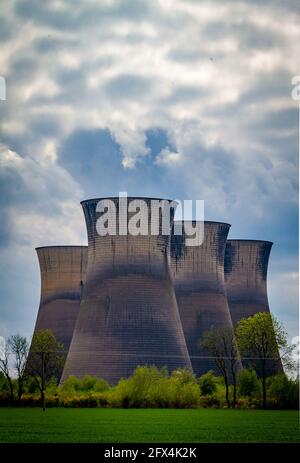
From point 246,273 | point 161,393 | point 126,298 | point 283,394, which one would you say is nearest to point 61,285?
point 126,298

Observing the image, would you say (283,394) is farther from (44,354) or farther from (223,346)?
(44,354)

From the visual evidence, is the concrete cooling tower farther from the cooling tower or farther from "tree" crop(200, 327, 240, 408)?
the cooling tower

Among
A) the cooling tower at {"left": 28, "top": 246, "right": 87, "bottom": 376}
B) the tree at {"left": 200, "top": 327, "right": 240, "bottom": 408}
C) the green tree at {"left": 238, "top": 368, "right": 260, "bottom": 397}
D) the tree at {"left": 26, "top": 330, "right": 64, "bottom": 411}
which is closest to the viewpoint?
the green tree at {"left": 238, "top": 368, "right": 260, "bottom": 397}

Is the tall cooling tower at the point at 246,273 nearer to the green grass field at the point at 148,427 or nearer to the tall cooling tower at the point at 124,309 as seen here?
the tall cooling tower at the point at 124,309

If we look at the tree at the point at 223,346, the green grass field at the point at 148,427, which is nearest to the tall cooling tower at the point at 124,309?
the tree at the point at 223,346

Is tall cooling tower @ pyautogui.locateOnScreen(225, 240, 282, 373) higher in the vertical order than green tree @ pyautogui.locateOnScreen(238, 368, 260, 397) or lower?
higher

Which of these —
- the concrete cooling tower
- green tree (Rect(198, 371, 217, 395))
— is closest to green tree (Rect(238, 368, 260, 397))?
green tree (Rect(198, 371, 217, 395))
